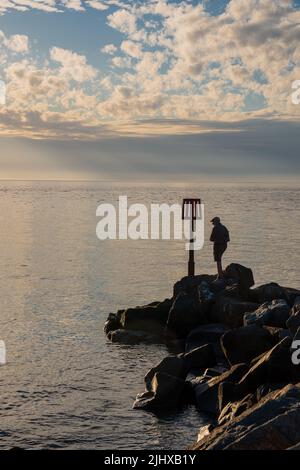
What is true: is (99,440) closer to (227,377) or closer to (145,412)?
(145,412)

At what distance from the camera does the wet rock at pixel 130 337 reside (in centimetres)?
2236

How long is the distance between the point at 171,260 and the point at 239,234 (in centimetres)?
2122

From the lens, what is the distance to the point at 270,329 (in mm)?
17672

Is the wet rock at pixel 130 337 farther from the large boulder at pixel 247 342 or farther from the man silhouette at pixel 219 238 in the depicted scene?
the large boulder at pixel 247 342

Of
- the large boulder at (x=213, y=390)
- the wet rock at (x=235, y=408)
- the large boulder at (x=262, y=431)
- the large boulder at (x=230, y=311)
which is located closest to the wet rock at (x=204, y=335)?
the large boulder at (x=230, y=311)

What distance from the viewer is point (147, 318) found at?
23859 millimetres

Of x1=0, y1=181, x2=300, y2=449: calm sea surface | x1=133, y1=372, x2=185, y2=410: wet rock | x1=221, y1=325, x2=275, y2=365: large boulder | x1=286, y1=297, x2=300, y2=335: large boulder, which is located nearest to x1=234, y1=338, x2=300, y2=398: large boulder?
x1=0, y1=181, x2=300, y2=449: calm sea surface

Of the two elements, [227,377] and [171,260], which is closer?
[227,377]

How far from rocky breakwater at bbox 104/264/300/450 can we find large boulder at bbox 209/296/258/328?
0.04 metres

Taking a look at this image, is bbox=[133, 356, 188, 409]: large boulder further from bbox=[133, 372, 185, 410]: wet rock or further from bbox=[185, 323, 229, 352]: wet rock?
bbox=[185, 323, 229, 352]: wet rock

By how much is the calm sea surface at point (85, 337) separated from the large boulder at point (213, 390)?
382 millimetres

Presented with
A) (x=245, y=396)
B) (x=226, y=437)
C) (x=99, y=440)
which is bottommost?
(x=99, y=440)

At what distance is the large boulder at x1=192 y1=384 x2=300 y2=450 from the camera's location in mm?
8688
